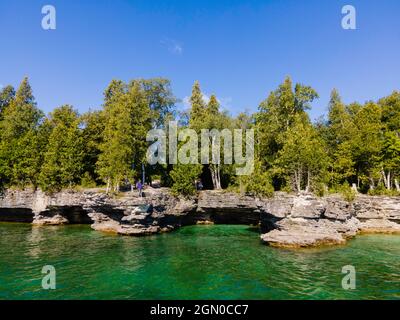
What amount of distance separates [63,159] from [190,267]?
3289 centimetres

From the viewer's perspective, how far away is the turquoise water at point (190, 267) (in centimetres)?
1798

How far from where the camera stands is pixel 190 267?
23.2 meters

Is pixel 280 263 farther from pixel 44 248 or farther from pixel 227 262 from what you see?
pixel 44 248

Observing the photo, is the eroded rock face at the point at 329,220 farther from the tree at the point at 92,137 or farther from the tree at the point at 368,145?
the tree at the point at 92,137

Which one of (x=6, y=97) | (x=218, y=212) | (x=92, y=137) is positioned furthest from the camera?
(x=6, y=97)

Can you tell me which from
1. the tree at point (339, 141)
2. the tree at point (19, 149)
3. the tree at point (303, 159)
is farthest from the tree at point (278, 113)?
the tree at point (19, 149)

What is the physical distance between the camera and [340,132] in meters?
49.0

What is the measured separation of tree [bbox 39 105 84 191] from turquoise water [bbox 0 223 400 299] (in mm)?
11897

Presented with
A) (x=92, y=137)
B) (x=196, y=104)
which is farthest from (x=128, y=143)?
(x=196, y=104)

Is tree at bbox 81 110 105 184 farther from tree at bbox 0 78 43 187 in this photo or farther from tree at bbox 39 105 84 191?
tree at bbox 0 78 43 187

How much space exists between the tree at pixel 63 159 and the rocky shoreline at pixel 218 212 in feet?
8.10

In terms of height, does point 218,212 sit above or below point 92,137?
below

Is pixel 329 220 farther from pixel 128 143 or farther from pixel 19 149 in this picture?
pixel 19 149

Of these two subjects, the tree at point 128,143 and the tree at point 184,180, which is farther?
the tree at point 184,180
